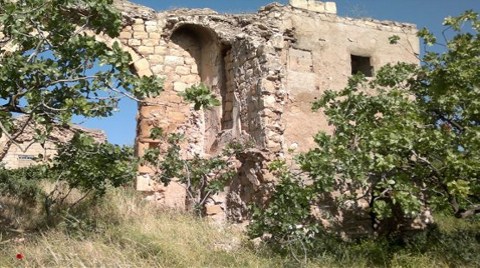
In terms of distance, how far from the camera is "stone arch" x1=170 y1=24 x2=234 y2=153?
898 cm

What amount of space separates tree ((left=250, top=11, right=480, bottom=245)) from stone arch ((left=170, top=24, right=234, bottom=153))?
244 cm

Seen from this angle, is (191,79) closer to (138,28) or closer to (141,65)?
(141,65)

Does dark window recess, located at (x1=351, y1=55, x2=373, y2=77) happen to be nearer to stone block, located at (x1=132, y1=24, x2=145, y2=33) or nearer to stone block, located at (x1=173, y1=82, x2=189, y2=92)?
stone block, located at (x1=173, y1=82, x2=189, y2=92)

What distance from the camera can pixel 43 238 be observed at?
5328 millimetres

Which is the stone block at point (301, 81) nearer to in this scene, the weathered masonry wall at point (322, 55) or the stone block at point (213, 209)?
the weathered masonry wall at point (322, 55)

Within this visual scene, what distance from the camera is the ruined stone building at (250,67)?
7.95 metres

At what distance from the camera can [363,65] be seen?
9289 millimetres

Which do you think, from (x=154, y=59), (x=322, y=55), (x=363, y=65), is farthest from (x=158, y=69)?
(x=363, y=65)

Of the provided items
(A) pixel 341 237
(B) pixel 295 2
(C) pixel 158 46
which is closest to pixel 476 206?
(A) pixel 341 237

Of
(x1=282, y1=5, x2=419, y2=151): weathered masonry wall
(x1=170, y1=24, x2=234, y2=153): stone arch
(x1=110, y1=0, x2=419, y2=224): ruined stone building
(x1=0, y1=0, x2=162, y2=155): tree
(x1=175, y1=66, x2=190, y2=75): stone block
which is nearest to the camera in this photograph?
(x1=0, y1=0, x2=162, y2=155): tree

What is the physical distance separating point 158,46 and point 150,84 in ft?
15.1

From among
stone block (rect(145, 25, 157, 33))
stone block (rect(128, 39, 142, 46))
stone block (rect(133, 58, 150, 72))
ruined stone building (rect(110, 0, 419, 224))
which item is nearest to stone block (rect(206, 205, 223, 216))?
ruined stone building (rect(110, 0, 419, 224))

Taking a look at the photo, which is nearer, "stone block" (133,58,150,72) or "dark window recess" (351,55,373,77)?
"stone block" (133,58,150,72)

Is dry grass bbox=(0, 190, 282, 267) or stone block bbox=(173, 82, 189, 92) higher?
stone block bbox=(173, 82, 189, 92)
